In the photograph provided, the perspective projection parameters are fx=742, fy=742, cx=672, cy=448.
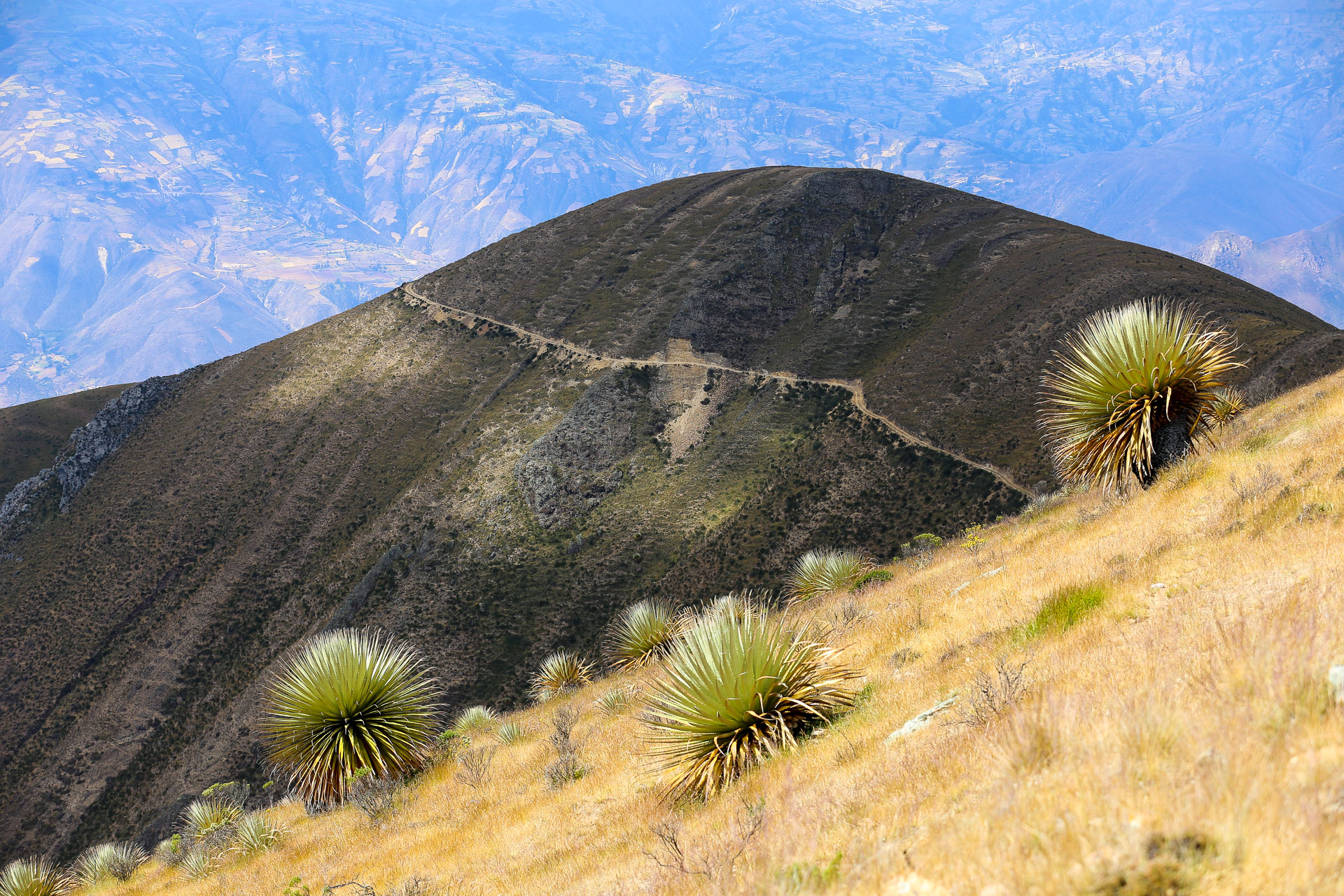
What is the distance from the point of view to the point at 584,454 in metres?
52.3

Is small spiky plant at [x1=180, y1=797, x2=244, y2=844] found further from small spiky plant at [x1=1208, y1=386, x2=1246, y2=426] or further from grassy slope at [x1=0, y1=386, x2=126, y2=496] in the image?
grassy slope at [x1=0, y1=386, x2=126, y2=496]

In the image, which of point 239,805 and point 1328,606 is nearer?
point 1328,606

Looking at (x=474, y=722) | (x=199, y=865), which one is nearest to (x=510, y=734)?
(x=199, y=865)

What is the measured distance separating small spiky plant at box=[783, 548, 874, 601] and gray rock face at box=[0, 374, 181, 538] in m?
65.9

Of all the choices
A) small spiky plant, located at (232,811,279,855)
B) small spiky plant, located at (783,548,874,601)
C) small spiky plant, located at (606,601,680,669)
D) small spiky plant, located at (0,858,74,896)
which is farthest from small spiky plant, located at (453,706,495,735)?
small spiky plant, located at (783,548,874,601)

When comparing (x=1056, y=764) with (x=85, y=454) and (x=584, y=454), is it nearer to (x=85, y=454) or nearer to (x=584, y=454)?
(x=584, y=454)

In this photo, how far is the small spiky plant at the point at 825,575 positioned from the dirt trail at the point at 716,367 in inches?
814

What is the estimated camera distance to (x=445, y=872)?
6.87 metres

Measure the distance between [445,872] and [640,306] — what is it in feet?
197

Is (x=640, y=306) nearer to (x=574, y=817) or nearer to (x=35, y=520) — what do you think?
(x=35, y=520)

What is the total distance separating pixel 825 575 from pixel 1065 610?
484 inches

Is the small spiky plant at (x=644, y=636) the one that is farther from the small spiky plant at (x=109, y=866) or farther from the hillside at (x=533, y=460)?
the hillside at (x=533, y=460)

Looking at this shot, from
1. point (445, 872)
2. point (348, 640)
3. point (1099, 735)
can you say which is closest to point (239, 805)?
point (348, 640)

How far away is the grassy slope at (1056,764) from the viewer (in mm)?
2584
